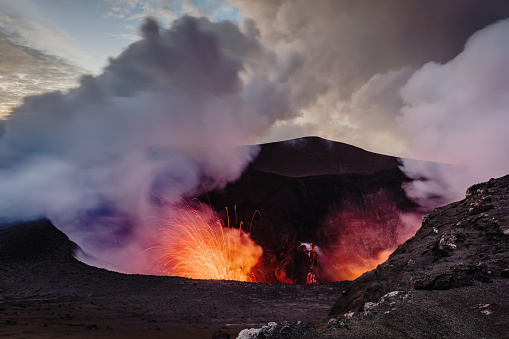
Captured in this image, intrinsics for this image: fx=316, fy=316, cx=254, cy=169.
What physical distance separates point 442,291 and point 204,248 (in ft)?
87.6

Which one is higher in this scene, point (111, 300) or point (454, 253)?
point (454, 253)

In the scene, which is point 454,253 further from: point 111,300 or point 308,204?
point 308,204

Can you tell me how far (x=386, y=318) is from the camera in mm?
5082

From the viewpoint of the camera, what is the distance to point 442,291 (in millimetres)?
5680

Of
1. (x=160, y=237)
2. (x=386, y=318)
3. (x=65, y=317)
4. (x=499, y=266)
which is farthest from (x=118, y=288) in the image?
(x=499, y=266)

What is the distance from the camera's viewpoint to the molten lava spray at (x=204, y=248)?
96.4 feet

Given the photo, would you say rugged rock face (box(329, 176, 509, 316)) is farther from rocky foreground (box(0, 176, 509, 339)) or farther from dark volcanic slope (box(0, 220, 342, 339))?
dark volcanic slope (box(0, 220, 342, 339))

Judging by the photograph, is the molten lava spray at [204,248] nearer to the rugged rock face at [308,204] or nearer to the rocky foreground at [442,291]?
the rugged rock face at [308,204]

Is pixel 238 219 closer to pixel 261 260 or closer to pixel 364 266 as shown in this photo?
pixel 261 260

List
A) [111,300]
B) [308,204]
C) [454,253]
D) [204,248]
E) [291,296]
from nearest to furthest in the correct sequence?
[454,253] < [111,300] < [291,296] < [204,248] < [308,204]

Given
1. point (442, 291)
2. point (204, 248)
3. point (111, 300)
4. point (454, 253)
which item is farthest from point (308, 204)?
point (442, 291)

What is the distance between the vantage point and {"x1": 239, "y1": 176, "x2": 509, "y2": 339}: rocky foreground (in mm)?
4676

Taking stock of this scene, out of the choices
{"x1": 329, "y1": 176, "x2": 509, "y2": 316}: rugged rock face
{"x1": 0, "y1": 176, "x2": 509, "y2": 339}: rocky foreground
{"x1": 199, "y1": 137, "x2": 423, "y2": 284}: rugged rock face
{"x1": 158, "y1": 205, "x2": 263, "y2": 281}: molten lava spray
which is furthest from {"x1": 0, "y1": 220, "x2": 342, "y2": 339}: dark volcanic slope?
{"x1": 199, "y1": 137, "x2": 423, "y2": 284}: rugged rock face

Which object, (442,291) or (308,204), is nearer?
(442,291)
